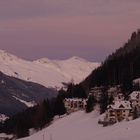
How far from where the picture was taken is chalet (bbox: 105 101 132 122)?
119062 mm

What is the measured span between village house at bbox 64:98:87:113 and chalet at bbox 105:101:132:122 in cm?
3494

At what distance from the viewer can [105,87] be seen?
17138cm

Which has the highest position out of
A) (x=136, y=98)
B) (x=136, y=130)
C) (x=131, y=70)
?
(x=131, y=70)

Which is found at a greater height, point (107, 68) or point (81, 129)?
point (107, 68)

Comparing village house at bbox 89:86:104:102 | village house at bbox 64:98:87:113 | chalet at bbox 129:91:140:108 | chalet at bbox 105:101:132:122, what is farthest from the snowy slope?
village house at bbox 64:98:87:113

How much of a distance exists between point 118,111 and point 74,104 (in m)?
43.5

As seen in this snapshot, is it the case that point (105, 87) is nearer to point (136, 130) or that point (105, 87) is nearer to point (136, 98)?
point (136, 98)

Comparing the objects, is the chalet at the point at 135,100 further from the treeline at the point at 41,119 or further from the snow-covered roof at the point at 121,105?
the treeline at the point at 41,119

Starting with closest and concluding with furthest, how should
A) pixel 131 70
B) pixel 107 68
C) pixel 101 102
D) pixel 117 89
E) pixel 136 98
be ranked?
pixel 136 98 < pixel 101 102 < pixel 117 89 < pixel 131 70 < pixel 107 68

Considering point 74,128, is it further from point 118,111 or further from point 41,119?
point 41,119

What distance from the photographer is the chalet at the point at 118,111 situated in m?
119

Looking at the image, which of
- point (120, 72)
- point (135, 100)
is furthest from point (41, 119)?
point (135, 100)

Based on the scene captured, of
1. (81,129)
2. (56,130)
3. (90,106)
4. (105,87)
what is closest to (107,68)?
(105,87)

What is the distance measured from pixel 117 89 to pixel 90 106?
16883 millimetres
